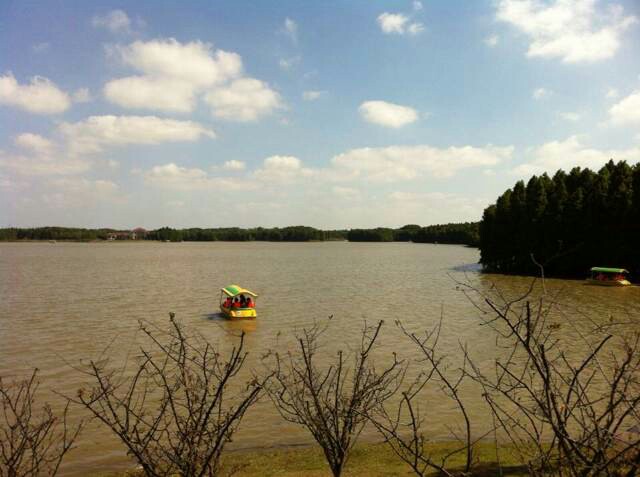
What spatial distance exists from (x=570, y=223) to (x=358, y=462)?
53.7 metres

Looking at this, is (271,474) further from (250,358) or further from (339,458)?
(250,358)

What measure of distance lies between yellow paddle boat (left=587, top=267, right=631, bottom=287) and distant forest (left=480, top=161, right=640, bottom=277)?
10.5ft

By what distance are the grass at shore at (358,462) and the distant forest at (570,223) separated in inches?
1563

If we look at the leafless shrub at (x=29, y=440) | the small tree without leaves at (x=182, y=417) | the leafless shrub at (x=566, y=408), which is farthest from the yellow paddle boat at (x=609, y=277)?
the leafless shrub at (x=29, y=440)

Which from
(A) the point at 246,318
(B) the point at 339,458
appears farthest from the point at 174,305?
(B) the point at 339,458

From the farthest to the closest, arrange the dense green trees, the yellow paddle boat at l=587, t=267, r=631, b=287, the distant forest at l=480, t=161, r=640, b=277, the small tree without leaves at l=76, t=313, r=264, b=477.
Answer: the dense green trees, the distant forest at l=480, t=161, r=640, b=277, the yellow paddle boat at l=587, t=267, r=631, b=287, the small tree without leaves at l=76, t=313, r=264, b=477

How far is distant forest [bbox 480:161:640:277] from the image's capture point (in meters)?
50.3

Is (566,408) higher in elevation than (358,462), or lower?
higher

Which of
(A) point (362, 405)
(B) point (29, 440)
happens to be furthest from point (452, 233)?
(B) point (29, 440)

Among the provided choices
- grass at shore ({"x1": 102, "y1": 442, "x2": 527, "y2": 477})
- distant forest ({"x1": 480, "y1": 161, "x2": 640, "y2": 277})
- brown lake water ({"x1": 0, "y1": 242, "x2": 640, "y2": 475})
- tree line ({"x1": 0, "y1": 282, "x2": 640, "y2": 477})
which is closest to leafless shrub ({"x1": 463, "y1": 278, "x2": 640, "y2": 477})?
tree line ({"x1": 0, "y1": 282, "x2": 640, "y2": 477})

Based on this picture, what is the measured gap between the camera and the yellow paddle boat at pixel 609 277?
44.2m

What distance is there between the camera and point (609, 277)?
4731 cm

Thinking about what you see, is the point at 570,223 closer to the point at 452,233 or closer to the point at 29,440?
the point at 29,440

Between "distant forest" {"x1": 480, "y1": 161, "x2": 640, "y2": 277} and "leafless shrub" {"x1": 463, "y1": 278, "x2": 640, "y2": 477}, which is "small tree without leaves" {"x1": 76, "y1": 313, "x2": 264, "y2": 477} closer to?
"leafless shrub" {"x1": 463, "y1": 278, "x2": 640, "y2": 477}
